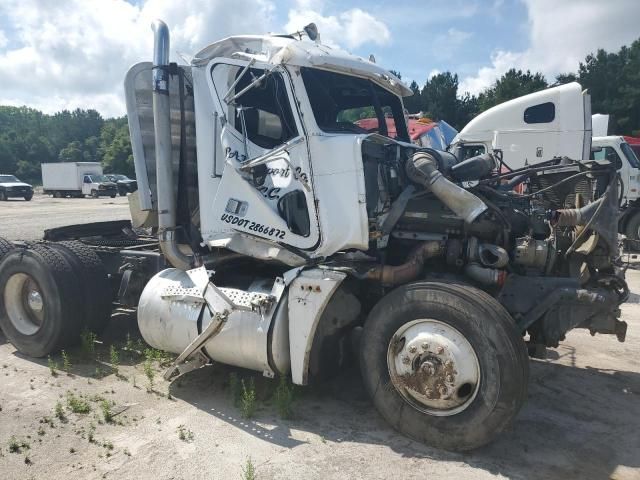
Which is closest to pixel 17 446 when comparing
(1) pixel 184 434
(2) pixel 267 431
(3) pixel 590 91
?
(1) pixel 184 434

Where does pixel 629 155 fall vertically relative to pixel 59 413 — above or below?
above

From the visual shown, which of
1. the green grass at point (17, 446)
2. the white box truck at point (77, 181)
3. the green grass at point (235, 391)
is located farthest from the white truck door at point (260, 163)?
the white box truck at point (77, 181)

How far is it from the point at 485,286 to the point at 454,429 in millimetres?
1106

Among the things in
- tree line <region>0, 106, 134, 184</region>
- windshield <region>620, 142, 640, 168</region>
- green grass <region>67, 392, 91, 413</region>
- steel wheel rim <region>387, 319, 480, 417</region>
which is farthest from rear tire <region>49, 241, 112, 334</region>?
tree line <region>0, 106, 134, 184</region>

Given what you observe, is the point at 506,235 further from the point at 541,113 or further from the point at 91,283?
the point at 541,113

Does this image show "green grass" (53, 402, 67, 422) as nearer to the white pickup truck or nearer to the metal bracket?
the metal bracket

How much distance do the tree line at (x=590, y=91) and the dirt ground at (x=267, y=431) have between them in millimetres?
41025

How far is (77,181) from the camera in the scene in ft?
129

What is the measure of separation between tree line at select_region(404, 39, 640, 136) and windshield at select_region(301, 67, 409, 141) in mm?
39348

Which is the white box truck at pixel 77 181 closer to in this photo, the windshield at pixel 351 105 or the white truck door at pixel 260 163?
the windshield at pixel 351 105

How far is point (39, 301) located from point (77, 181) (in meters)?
36.7

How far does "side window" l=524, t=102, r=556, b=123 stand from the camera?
12624 millimetres

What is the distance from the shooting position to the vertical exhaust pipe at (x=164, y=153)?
5121mm

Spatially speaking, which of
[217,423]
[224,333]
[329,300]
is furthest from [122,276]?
[329,300]
